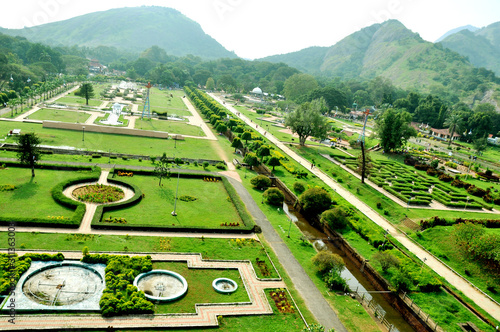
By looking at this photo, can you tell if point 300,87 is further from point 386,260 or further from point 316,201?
point 386,260

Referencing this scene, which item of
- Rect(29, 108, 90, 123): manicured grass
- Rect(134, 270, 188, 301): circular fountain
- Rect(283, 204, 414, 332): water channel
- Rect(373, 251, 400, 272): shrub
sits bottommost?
Rect(283, 204, 414, 332): water channel

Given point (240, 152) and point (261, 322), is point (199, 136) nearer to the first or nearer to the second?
point (240, 152)

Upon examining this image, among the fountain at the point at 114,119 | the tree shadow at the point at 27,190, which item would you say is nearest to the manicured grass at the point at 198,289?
the tree shadow at the point at 27,190

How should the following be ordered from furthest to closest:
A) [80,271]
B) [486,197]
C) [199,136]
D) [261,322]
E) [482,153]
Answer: [482,153], [199,136], [486,197], [80,271], [261,322]

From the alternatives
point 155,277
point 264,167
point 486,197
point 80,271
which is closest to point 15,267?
point 80,271

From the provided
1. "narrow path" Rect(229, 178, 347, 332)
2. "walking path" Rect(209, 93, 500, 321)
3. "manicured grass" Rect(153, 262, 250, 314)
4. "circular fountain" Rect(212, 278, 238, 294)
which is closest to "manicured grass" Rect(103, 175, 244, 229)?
"narrow path" Rect(229, 178, 347, 332)

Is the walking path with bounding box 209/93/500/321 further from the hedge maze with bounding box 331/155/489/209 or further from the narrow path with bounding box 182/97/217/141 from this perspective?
the narrow path with bounding box 182/97/217/141
